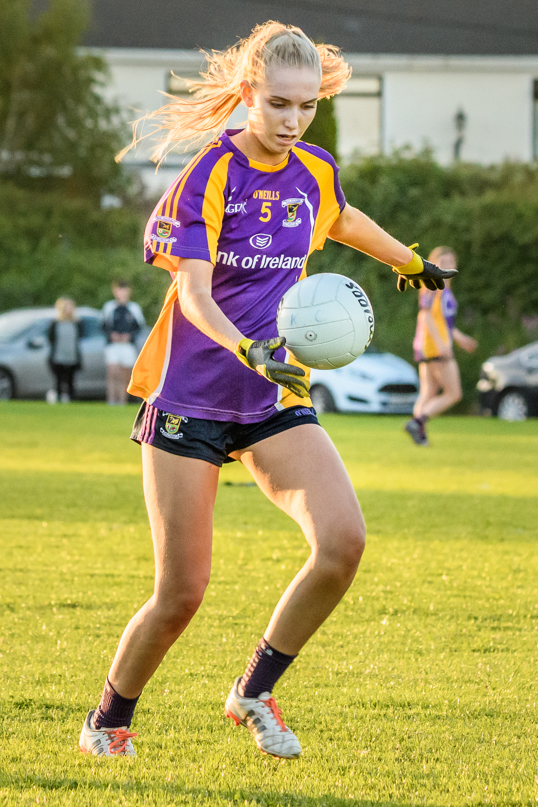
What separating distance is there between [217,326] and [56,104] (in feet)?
116

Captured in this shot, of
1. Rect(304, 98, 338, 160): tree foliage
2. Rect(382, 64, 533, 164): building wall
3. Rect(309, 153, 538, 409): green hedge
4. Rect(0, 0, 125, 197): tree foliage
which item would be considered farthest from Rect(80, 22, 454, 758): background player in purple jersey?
Rect(382, 64, 533, 164): building wall

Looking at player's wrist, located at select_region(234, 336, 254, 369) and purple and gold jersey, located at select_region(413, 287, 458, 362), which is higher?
player's wrist, located at select_region(234, 336, 254, 369)

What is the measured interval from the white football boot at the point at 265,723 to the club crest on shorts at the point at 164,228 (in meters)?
1.50

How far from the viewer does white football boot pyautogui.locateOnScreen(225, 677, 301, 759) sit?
11.9 feet

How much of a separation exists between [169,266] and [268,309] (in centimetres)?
36

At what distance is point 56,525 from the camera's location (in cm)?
840

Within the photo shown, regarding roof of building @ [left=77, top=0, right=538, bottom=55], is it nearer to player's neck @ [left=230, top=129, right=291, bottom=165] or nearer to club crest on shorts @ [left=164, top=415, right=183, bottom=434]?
player's neck @ [left=230, top=129, right=291, bottom=165]

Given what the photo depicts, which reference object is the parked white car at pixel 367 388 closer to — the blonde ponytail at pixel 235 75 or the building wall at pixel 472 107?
the building wall at pixel 472 107

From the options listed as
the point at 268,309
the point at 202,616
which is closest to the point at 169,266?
the point at 268,309

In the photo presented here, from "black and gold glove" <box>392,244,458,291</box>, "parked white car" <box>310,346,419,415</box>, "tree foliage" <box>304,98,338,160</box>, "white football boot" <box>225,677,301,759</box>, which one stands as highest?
"tree foliage" <box>304,98,338,160</box>

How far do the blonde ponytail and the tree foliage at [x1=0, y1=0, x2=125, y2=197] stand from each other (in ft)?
108

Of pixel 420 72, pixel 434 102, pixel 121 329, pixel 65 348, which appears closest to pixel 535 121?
pixel 434 102

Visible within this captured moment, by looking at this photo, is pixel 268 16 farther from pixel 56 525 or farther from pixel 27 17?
pixel 56 525

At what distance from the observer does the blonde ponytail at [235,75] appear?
11.7 ft
